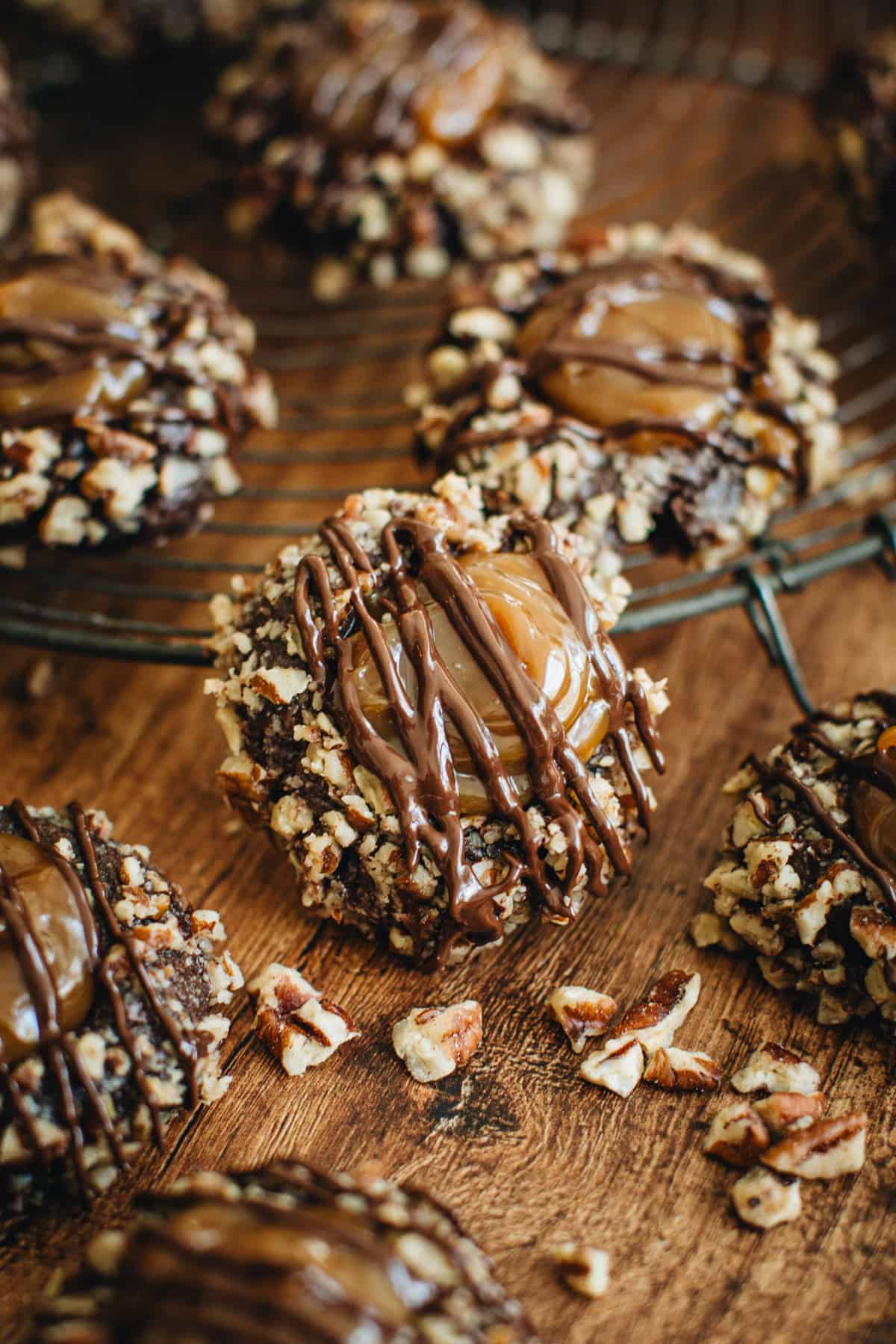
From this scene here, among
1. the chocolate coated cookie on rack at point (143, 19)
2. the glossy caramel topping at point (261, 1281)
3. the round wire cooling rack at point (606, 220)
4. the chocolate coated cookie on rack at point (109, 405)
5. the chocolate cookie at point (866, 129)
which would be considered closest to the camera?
the glossy caramel topping at point (261, 1281)

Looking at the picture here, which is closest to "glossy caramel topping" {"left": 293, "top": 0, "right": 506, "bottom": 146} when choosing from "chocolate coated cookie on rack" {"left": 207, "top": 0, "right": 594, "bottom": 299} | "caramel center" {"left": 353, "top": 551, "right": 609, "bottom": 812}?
"chocolate coated cookie on rack" {"left": 207, "top": 0, "right": 594, "bottom": 299}

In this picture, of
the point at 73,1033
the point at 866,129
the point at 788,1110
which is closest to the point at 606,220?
the point at 866,129

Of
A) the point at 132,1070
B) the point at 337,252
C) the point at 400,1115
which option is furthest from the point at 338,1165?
the point at 337,252

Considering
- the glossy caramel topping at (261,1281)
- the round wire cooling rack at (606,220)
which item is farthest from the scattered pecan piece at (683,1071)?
the round wire cooling rack at (606,220)

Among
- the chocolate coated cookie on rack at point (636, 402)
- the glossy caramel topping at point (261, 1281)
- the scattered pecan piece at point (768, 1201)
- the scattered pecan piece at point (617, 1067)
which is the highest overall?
the chocolate coated cookie on rack at point (636, 402)

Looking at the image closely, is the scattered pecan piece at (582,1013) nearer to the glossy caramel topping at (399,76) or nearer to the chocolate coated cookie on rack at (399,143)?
the chocolate coated cookie on rack at (399,143)

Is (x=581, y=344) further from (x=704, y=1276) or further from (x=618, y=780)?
(x=704, y=1276)

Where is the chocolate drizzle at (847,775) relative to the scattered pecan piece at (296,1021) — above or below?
above
